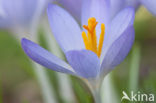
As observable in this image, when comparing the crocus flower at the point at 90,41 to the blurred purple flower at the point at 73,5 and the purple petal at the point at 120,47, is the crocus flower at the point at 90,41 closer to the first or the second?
the purple petal at the point at 120,47

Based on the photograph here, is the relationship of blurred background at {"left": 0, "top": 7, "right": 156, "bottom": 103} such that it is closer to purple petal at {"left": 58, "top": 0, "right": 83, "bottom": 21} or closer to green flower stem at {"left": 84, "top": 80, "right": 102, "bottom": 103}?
purple petal at {"left": 58, "top": 0, "right": 83, "bottom": 21}

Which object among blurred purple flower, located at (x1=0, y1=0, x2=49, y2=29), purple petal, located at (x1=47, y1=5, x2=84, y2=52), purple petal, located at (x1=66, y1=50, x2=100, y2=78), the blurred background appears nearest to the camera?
purple petal, located at (x1=66, y1=50, x2=100, y2=78)

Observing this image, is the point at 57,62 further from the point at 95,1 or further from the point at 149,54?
the point at 149,54

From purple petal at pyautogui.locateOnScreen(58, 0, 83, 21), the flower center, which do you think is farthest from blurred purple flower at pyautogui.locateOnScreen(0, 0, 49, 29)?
the flower center

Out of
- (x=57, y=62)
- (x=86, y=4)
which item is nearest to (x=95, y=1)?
(x=86, y=4)

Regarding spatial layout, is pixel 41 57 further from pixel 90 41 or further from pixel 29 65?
pixel 29 65
